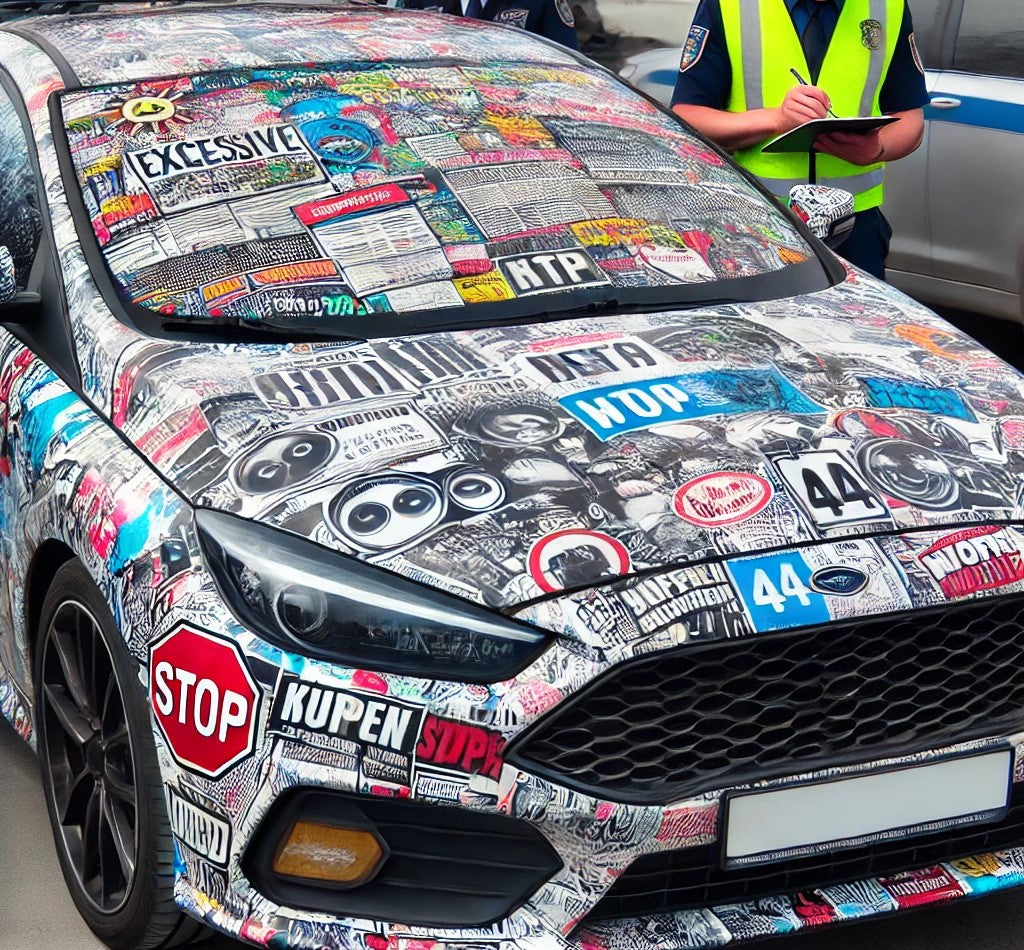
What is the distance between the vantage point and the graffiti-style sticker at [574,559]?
230cm

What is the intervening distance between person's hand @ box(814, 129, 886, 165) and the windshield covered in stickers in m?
0.78

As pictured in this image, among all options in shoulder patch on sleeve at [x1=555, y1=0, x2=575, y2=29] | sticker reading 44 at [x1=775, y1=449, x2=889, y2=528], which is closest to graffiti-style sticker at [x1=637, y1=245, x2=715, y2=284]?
sticker reading 44 at [x1=775, y1=449, x2=889, y2=528]

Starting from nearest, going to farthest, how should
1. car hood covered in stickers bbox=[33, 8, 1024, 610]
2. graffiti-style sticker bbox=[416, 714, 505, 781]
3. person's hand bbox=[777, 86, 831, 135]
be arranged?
graffiti-style sticker bbox=[416, 714, 505, 781], car hood covered in stickers bbox=[33, 8, 1024, 610], person's hand bbox=[777, 86, 831, 135]

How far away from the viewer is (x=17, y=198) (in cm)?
334

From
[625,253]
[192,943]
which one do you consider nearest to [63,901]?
[192,943]

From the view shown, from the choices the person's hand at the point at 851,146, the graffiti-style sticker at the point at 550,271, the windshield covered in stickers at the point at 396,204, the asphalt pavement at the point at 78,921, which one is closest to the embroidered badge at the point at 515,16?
the person's hand at the point at 851,146

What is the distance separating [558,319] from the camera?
3.11 meters

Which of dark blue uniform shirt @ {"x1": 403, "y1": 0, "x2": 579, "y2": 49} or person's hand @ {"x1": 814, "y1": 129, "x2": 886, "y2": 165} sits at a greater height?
person's hand @ {"x1": 814, "y1": 129, "x2": 886, "y2": 165}

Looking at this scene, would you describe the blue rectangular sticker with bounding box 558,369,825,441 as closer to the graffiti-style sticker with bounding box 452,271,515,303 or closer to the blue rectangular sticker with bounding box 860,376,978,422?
the blue rectangular sticker with bounding box 860,376,978,422

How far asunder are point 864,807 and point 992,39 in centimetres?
425

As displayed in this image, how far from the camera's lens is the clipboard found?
13.5ft

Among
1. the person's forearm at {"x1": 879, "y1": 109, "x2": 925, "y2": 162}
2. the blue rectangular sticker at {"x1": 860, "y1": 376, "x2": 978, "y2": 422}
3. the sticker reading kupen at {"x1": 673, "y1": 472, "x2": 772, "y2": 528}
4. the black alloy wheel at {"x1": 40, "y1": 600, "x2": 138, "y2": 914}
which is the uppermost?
the sticker reading kupen at {"x1": 673, "y1": 472, "x2": 772, "y2": 528}

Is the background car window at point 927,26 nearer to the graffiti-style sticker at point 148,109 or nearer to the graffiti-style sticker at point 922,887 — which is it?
the graffiti-style sticker at point 148,109

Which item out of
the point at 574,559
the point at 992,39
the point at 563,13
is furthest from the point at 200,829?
the point at 992,39
